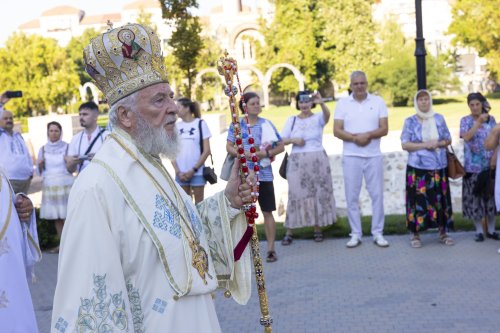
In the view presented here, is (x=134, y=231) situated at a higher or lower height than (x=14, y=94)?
lower

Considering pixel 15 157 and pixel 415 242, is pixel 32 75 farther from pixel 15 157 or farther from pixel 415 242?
pixel 415 242

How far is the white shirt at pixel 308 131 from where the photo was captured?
9.82m

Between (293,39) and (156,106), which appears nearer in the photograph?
(156,106)

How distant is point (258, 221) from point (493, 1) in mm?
33725

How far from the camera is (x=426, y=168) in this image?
30.5 ft

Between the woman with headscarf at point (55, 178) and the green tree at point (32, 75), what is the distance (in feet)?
140

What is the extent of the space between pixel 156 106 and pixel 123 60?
0.82ft

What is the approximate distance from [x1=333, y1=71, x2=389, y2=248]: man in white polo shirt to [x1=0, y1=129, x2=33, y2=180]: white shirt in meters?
4.12

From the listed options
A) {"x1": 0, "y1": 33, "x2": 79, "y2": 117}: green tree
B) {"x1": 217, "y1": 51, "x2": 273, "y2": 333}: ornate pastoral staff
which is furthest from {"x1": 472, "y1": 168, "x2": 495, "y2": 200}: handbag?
{"x1": 0, "y1": 33, "x2": 79, "y2": 117}: green tree

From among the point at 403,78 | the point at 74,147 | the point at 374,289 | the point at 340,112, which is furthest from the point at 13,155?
the point at 403,78

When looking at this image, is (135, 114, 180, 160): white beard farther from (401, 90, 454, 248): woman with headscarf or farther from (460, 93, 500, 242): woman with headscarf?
(460, 93, 500, 242): woman with headscarf

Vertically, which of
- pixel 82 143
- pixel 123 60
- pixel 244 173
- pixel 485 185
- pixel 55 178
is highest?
pixel 123 60

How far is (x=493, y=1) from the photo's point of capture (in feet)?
136

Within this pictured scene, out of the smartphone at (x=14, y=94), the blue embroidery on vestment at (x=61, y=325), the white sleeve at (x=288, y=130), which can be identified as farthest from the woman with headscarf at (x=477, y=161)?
the blue embroidery on vestment at (x=61, y=325)
